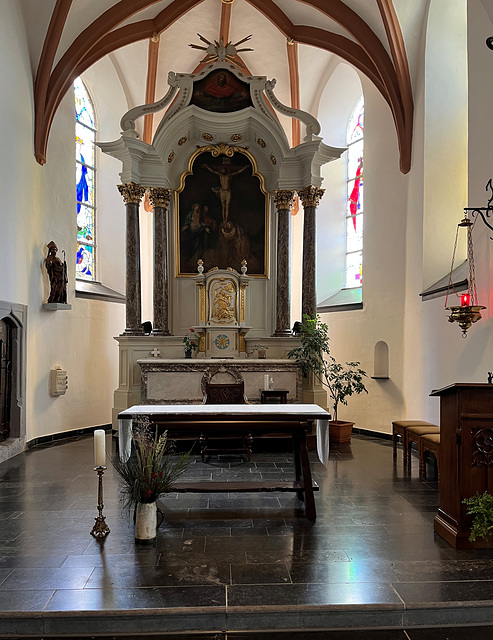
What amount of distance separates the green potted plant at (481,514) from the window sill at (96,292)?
336 inches

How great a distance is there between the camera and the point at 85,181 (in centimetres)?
1230

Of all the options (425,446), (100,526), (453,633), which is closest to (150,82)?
(425,446)

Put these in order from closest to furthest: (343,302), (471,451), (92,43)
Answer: (471,451), (92,43), (343,302)

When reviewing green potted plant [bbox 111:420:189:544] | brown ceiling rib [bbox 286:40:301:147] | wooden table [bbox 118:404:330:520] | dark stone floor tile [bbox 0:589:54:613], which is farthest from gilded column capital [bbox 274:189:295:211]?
dark stone floor tile [bbox 0:589:54:613]

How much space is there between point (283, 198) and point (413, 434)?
566cm

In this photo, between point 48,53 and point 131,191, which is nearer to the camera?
point 48,53

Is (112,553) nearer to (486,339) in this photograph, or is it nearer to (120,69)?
(486,339)

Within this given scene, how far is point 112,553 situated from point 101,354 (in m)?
7.52

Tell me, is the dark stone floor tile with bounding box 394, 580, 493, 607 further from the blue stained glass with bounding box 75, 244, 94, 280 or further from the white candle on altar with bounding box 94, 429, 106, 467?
the blue stained glass with bounding box 75, 244, 94, 280

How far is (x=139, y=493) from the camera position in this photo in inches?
188

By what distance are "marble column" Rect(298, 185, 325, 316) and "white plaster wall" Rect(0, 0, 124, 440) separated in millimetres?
4257

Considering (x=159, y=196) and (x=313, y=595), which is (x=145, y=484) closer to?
(x=313, y=595)

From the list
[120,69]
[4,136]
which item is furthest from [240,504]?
[120,69]

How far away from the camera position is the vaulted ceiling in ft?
31.3
